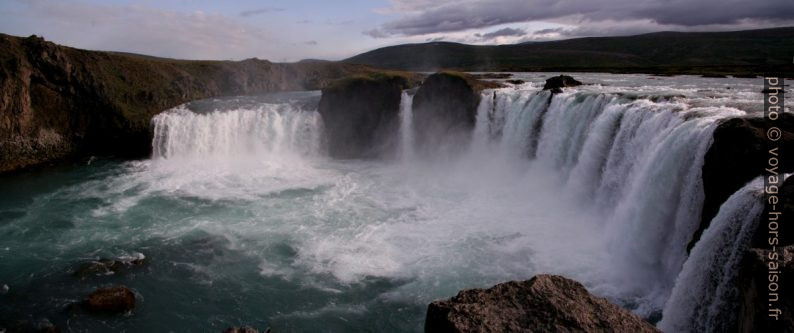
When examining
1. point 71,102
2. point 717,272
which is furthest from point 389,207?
point 71,102

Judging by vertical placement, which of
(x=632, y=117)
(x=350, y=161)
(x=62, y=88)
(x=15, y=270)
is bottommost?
(x=15, y=270)

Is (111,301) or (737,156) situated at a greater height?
(737,156)

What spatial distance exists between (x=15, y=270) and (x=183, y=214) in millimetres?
6718

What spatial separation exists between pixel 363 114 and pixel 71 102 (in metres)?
20.8

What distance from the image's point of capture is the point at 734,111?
16.0 metres

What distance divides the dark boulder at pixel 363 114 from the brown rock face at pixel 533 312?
91.9 ft

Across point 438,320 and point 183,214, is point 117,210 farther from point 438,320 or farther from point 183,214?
point 438,320

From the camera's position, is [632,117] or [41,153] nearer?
[632,117]

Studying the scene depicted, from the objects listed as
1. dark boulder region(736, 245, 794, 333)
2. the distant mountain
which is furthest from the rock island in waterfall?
the distant mountain

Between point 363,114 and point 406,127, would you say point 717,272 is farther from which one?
point 363,114

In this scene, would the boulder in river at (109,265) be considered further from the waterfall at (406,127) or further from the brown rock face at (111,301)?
the waterfall at (406,127)

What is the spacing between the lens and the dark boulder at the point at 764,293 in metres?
5.36

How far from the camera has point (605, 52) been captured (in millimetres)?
138000

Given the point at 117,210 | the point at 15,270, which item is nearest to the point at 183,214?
the point at 117,210
